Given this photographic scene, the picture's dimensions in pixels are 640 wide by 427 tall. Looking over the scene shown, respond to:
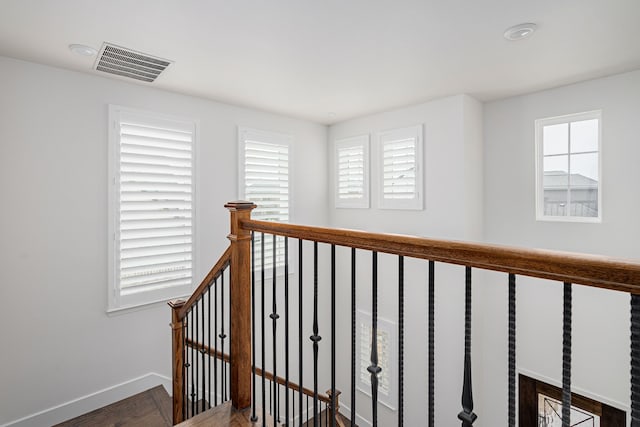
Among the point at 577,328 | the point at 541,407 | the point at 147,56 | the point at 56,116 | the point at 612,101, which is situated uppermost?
the point at 147,56

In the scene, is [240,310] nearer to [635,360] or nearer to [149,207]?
[635,360]

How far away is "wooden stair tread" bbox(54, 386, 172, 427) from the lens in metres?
2.75

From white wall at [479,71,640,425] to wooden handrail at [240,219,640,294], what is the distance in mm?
3286

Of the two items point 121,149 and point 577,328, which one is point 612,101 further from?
point 121,149

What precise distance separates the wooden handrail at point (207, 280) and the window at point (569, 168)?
11.1 feet

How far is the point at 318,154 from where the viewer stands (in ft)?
16.7

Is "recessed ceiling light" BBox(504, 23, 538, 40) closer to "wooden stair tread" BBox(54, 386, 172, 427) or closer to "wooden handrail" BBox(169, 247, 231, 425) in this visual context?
"wooden handrail" BBox(169, 247, 231, 425)

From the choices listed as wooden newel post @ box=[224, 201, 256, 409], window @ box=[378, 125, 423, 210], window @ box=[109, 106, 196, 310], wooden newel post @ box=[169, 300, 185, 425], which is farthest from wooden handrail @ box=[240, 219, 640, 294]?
window @ box=[378, 125, 423, 210]

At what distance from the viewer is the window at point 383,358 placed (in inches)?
173

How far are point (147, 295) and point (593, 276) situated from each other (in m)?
3.60

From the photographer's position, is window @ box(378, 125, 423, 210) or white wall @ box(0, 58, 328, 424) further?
window @ box(378, 125, 423, 210)

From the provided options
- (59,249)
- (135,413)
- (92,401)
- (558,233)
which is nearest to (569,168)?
(558,233)

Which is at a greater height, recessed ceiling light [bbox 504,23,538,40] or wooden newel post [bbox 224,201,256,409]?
recessed ceiling light [bbox 504,23,538,40]

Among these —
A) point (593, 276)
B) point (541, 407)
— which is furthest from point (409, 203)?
point (593, 276)
